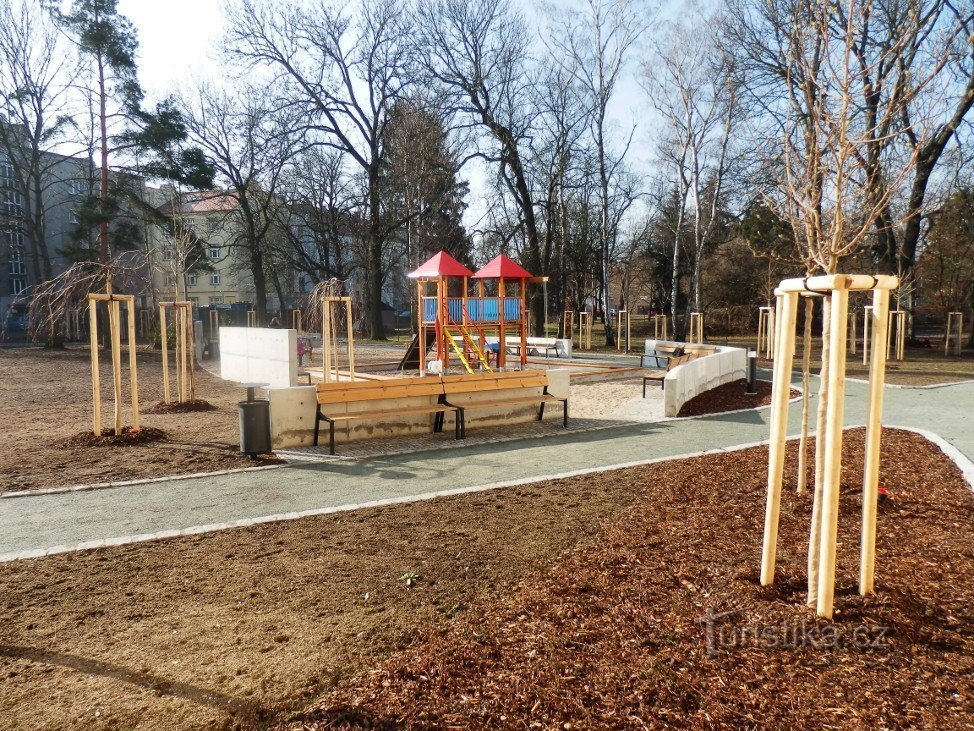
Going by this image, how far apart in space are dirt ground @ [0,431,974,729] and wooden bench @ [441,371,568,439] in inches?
166

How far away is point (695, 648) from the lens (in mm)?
3355

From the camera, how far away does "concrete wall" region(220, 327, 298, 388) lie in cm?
1573

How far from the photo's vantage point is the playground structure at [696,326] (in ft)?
85.0

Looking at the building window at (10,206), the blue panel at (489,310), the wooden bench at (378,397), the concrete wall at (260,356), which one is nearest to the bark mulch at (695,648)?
the wooden bench at (378,397)

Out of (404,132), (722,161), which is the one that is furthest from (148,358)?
(722,161)

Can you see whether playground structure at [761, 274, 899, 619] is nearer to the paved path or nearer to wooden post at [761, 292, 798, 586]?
wooden post at [761, 292, 798, 586]

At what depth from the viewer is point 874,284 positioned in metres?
3.55

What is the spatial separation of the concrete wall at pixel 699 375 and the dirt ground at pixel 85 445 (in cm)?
661

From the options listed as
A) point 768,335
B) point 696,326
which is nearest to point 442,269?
point 768,335

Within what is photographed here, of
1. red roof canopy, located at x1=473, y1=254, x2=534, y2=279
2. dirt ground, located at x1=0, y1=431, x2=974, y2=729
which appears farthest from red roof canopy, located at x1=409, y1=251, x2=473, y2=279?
dirt ground, located at x1=0, y1=431, x2=974, y2=729

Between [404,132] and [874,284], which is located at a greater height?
[404,132]

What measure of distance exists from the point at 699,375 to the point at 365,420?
716cm

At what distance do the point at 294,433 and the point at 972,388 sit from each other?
14.4 m

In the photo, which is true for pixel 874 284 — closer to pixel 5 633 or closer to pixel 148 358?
pixel 5 633
